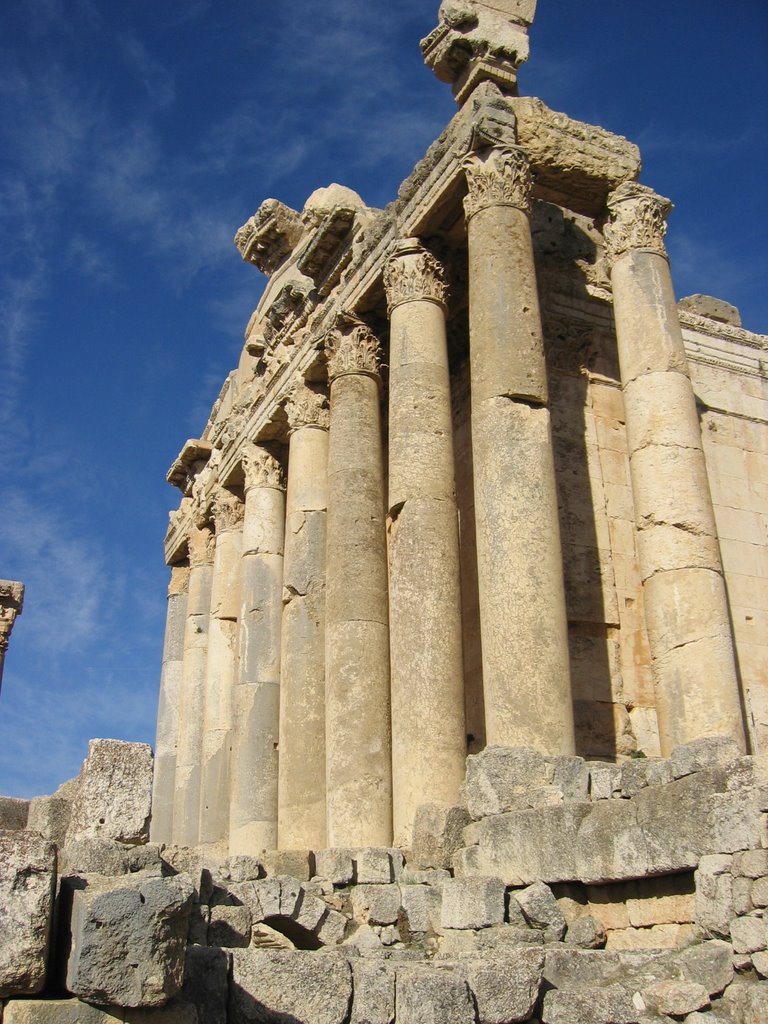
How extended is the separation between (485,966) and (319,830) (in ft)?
30.8

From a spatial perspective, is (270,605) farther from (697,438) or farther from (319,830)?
(697,438)

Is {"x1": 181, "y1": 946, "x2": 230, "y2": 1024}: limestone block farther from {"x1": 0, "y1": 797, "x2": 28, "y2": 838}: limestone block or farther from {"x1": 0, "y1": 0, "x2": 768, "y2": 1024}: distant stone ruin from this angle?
{"x1": 0, "y1": 797, "x2": 28, "y2": 838}: limestone block

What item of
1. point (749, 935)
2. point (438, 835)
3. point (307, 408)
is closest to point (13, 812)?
point (438, 835)

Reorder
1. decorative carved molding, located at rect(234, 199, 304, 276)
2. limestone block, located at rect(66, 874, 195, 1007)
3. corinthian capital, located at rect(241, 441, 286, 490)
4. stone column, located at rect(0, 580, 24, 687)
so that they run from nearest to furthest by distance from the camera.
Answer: limestone block, located at rect(66, 874, 195, 1007), corinthian capital, located at rect(241, 441, 286, 490), decorative carved molding, located at rect(234, 199, 304, 276), stone column, located at rect(0, 580, 24, 687)

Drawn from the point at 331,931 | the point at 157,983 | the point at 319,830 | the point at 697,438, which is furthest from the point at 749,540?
the point at 157,983

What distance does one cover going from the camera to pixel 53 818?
8.70 metres

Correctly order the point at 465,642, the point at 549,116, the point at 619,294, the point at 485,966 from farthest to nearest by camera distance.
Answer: the point at 465,642
the point at 549,116
the point at 619,294
the point at 485,966

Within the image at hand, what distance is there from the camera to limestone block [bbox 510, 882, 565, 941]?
8.64 meters

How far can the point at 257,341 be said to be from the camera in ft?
72.8

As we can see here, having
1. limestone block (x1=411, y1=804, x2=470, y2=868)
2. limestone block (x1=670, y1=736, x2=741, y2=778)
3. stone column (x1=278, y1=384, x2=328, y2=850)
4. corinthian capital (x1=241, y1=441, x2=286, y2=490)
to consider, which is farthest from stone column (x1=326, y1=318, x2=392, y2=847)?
limestone block (x1=670, y1=736, x2=741, y2=778)

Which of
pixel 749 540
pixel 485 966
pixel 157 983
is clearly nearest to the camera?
pixel 157 983

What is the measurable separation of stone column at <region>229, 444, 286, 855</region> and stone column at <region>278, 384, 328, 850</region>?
158 cm

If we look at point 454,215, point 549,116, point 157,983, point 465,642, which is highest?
point 549,116

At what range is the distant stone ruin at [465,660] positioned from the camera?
22.2ft
